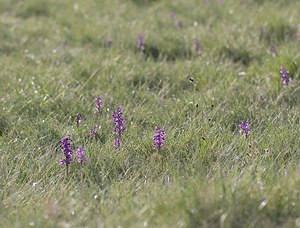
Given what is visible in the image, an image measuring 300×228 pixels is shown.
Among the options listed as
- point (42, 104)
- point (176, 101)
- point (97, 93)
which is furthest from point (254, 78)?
point (42, 104)

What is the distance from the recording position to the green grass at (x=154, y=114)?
9.37ft

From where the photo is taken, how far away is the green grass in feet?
9.37

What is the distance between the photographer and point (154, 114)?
4117mm

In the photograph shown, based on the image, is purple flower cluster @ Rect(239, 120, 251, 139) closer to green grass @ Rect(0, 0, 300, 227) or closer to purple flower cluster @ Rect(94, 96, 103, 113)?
green grass @ Rect(0, 0, 300, 227)

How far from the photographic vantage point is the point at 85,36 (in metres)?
5.87

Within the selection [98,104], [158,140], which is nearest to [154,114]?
[98,104]

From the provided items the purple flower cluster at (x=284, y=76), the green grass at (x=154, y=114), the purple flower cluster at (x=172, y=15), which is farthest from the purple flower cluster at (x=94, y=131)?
the purple flower cluster at (x=172, y=15)

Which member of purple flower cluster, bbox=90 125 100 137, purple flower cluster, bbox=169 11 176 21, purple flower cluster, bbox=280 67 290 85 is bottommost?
purple flower cluster, bbox=169 11 176 21

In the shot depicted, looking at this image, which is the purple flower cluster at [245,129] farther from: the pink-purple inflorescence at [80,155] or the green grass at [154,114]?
the pink-purple inflorescence at [80,155]

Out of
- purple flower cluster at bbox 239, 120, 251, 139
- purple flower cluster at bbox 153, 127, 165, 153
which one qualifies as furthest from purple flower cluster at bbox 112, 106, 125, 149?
purple flower cluster at bbox 239, 120, 251, 139

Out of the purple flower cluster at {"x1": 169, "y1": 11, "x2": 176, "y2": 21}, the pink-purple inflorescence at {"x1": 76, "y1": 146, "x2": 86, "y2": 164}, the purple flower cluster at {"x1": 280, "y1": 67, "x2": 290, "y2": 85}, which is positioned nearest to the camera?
the pink-purple inflorescence at {"x1": 76, "y1": 146, "x2": 86, "y2": 164}

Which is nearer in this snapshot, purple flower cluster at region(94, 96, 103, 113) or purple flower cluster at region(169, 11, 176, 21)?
purple flower cluster at region(94, 96, 103, 113)

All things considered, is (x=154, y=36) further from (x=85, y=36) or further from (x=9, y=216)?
(x=9, y=216)

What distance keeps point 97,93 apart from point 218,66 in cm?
109
